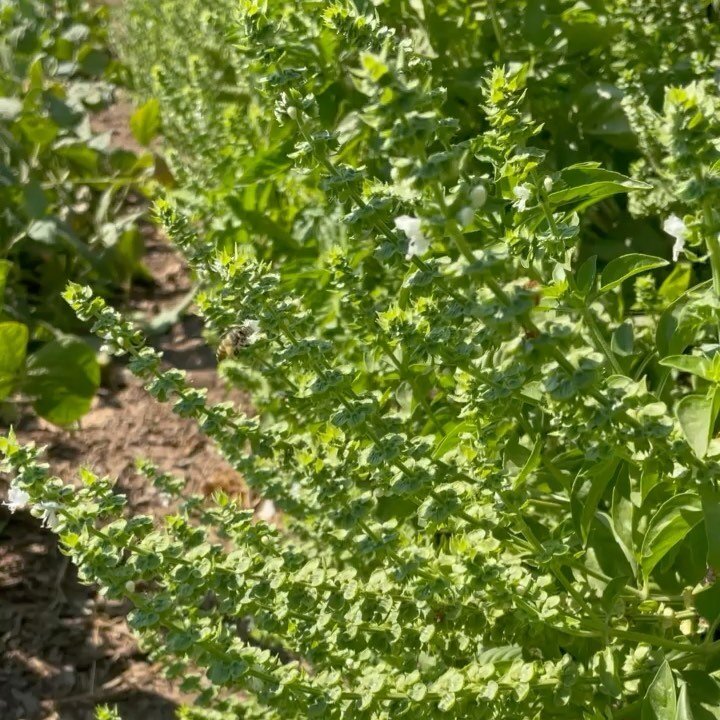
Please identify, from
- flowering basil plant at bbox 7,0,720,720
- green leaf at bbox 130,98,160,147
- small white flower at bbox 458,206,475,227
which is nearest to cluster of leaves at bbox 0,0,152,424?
green leaf at bbox 130,98,160,147

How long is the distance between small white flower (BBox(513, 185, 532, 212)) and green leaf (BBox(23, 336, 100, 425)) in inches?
84.5

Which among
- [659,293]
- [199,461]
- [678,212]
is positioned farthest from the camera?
[199,461]

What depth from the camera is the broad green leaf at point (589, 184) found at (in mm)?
1479

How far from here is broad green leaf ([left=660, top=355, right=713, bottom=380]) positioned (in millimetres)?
1354

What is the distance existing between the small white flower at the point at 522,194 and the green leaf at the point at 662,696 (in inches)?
29.9

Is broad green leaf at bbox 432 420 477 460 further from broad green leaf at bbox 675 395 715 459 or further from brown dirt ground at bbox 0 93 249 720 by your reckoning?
brown dirt ground at bbox 0 93 249 720

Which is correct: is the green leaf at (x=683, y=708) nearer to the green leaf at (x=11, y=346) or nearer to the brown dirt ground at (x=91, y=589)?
the brown dirt ground at (x=91, y=589)

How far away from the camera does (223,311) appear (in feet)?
5.37

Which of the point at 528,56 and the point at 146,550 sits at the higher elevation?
the point at 528,56

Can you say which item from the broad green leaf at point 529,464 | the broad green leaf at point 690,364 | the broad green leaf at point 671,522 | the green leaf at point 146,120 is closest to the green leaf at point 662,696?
the broad green leaf at point 671,522

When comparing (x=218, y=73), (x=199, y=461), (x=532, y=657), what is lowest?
(x=532, y=657)

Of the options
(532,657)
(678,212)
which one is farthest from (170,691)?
(678,212)

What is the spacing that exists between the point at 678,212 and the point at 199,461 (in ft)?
6.51

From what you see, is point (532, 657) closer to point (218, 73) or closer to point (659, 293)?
point (659, 293)
